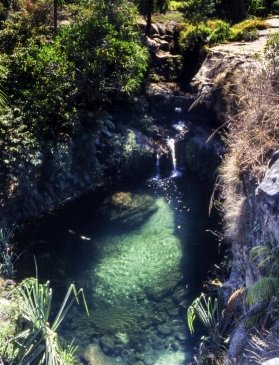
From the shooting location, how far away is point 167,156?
14.8 metres

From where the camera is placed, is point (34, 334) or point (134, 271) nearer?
point (34, 334)

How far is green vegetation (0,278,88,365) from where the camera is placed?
664 cm

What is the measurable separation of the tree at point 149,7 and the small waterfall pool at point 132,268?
21.9 ft

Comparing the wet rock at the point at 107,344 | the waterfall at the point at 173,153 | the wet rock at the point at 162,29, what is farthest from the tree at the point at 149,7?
the wet rock at the point at 107,344

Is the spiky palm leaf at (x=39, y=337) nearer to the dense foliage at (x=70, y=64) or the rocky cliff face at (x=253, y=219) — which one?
the rocky cliff face at (x=253, y=219)

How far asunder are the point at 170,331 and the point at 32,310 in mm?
3571

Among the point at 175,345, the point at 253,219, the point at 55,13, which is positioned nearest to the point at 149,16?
the point at 55,13

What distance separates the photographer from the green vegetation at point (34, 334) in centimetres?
664

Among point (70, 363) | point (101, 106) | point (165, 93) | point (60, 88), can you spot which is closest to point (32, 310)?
point (70, 363)

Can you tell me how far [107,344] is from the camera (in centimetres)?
882

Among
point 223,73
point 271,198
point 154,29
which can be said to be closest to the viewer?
point 271,198

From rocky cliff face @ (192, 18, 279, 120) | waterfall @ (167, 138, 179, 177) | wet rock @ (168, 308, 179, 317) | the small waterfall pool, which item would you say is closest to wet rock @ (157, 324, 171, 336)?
the small waterfall pool

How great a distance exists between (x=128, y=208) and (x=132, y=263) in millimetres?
2412

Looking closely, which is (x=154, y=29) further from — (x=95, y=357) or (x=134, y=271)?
(x=95, y=357)
